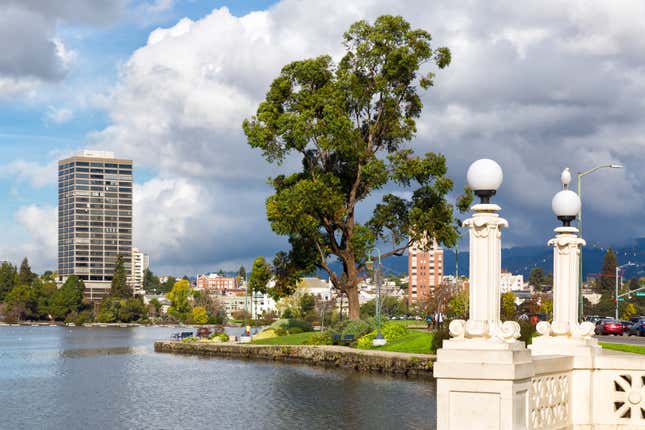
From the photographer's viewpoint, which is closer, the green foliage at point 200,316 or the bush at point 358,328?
the bush at point 358,328

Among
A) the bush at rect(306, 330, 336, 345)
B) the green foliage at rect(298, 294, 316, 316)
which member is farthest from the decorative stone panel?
the green foliage at rect(298, 294, 316, 316)

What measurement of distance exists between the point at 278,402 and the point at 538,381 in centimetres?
2345

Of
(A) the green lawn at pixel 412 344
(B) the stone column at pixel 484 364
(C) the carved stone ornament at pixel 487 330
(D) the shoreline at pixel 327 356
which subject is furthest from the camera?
(A) the green lawn at pixel 412 344

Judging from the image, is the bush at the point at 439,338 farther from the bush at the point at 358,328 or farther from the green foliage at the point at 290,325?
the green foliage at the point at 290,325

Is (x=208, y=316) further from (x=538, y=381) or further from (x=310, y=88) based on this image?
(x=538, y=381)

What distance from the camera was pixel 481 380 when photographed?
37.0 feet

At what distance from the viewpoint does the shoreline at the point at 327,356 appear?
135ft

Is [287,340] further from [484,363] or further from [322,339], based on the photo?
[484,363]

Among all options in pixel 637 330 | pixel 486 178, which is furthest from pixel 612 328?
pixel 486 178

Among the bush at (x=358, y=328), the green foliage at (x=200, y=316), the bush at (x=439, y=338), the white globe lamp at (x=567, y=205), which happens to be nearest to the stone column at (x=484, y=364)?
the white globe lamp at (x=567, y=205)

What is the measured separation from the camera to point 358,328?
171 feet

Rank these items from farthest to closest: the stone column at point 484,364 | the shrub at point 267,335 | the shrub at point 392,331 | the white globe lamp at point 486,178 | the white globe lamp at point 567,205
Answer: the shrub at point 267,335, the shrub at point 392,331, the white globe lamp at point 567,205, the white globe lamp at point 486,178, the stone column at point 484,364

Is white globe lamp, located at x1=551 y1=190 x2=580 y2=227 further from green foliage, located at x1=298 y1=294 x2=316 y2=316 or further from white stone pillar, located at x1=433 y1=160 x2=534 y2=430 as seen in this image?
green foliage, located at x1=298 y1=294 x2=316 y2=316

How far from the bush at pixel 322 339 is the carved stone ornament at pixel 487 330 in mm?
43415
